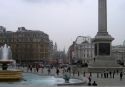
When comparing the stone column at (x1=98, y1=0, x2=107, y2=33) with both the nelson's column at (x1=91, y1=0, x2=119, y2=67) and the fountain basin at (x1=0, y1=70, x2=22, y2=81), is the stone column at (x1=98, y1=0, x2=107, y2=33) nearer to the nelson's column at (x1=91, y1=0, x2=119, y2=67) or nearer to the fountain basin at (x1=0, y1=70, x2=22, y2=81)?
the nelson's column at (x1=91, y1=0, x2=119, y2=67)

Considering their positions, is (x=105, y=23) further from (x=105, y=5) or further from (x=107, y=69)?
(x=107, y=69)

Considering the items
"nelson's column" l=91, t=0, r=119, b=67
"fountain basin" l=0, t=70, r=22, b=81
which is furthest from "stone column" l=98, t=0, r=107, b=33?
"fountain basin" l=0, t=70, r=22, b=81

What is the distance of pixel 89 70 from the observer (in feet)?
247

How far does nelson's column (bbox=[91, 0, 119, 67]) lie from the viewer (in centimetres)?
7656

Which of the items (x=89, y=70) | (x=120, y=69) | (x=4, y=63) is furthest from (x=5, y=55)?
(x=4, y=63)

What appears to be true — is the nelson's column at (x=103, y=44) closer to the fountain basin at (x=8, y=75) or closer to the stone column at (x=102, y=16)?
the stone column at (x=102, y=16)

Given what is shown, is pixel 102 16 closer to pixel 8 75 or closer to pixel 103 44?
pixel 103 44

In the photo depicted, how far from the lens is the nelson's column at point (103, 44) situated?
76562 mm

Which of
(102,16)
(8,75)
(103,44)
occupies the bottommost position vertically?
(8,75)

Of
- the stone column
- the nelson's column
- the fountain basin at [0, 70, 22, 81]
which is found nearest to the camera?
the fountain basin at [0, 70, 22, 81]

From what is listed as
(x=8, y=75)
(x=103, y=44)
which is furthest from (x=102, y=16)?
(x=8, y=75)

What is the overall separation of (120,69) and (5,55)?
22568 mm

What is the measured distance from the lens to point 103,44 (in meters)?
77.1

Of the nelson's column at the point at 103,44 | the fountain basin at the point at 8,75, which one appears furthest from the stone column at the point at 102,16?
the fountain basin at the point at 8,75
